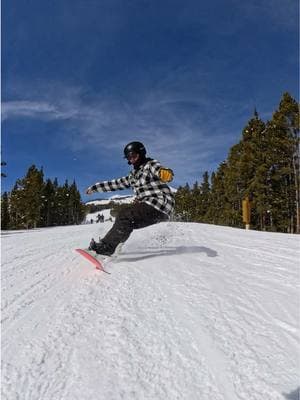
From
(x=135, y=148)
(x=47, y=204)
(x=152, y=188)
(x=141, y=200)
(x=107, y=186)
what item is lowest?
(x=141, y=200)

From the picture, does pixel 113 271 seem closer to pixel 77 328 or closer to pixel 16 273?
pixel 16 273

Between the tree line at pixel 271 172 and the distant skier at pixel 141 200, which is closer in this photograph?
the distant skier at pixel 141 200

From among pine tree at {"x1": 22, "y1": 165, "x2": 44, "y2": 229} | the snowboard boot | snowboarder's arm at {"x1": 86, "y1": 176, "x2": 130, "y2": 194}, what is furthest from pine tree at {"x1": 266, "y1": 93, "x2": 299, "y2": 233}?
pine tree at {"x1": 22, "y1": 165, "x2": 44, "y2": 229}

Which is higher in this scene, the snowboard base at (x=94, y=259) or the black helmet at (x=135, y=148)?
the black helmet at (x=135, y=148)

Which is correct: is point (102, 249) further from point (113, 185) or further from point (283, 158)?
point (283, 158)

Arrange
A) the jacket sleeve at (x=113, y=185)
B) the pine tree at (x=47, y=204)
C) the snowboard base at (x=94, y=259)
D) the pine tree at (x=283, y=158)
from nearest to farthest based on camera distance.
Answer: the snowboard base at (x=94, y=259) → the jacket sleeve at (x=113, y=185) → the pine tree at (x=283, y=158) → the pine tree at (x=47, y=204)

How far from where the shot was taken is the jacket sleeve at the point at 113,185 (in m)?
6.01

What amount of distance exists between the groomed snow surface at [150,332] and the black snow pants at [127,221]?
1.78ft

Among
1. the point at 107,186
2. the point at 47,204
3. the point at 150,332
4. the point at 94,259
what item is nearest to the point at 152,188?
the point at 107,186

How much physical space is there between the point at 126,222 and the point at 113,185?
1296 mm

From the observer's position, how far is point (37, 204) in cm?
5550

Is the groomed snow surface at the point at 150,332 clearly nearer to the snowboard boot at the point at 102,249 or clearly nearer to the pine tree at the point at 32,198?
the snowboard boot at the point at 102,249

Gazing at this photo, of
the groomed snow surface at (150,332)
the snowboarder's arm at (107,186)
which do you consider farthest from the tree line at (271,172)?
the groomed snow surface at (150,332)

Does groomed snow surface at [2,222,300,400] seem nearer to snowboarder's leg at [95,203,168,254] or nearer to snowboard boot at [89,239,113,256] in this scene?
snowboard boot at [89,239,113,256]
